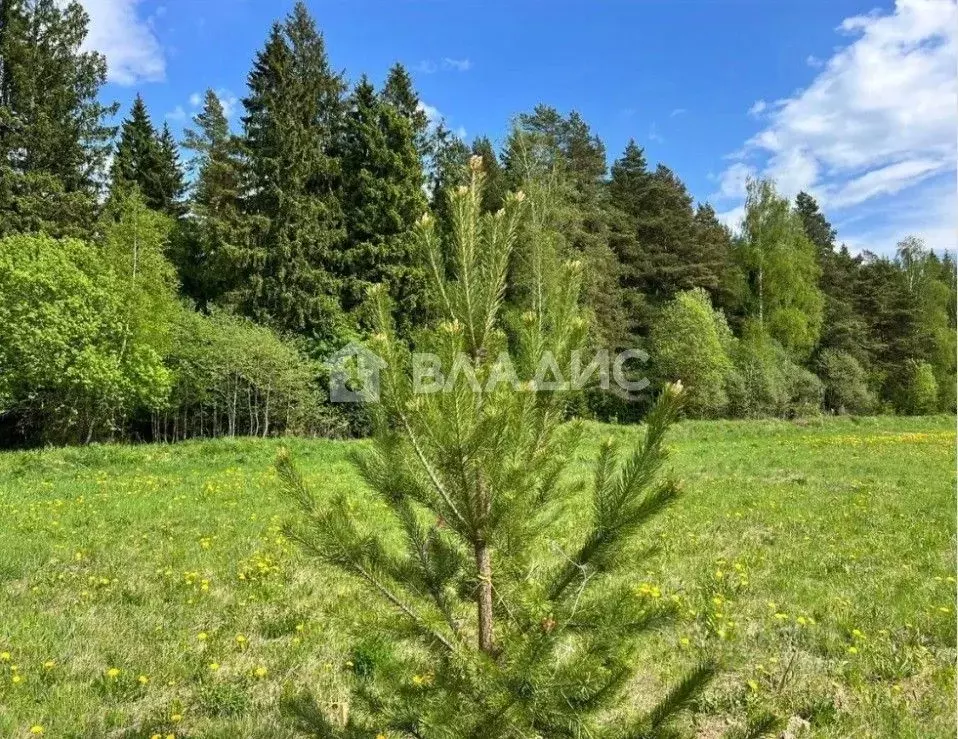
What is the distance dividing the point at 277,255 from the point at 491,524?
31178mm

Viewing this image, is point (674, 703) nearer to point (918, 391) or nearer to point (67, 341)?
point (67, 341)

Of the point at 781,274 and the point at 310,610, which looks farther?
the point at 781,274

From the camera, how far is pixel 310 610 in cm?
610

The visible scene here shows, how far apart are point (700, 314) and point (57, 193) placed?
34098 mm

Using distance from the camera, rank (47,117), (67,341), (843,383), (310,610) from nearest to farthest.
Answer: (310,610) < (67,341) < (47,117) < (843,383)

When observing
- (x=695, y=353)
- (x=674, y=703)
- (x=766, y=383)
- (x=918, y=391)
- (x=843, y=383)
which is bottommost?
(x=674, y=703)

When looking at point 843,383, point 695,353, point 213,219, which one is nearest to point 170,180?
point 213,219

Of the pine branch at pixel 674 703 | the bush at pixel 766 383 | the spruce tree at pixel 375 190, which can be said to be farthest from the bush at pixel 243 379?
the pine branch at pixel 674 703

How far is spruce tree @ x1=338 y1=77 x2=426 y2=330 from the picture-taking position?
108ft

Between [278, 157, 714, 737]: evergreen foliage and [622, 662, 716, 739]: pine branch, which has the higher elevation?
[278, 157, 714, 737]: evergreen foliage

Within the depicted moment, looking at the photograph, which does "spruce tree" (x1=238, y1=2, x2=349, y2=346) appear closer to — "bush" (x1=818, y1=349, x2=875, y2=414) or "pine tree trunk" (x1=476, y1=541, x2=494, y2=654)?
"pine tree trunk" (x1=476, y1=541, x2=494, y2=654)

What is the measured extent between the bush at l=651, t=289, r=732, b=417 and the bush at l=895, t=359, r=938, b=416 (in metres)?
21.4

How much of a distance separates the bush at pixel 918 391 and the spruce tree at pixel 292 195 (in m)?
45.5

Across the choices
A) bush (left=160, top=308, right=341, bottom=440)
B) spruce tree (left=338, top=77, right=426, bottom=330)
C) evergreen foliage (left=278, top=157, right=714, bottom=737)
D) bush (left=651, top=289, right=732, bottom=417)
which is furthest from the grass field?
bush (left=651, top=289, right=732, bottom=417)
